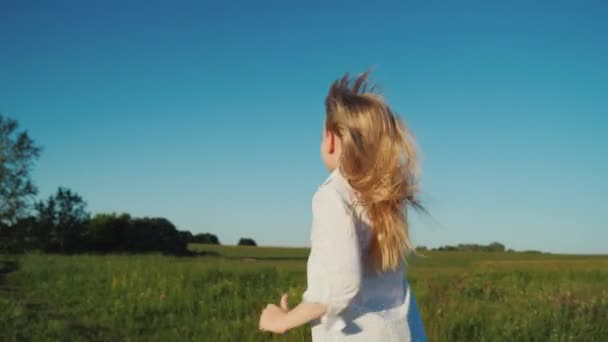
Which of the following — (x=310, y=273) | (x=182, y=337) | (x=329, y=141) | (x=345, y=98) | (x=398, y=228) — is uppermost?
(x=345, y=98)

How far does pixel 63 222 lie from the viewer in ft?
155

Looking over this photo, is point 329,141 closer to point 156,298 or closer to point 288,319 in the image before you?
point 288,319

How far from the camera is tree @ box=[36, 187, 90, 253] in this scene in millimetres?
46531

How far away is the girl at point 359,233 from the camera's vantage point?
99.7 inches

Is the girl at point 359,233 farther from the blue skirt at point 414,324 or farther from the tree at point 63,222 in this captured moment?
the tree at point 63,222

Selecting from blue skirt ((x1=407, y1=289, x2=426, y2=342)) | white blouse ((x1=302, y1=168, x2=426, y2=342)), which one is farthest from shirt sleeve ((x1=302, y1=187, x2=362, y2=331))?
blue skirt ((x1=407, y1=289, x2=426, y2=342))

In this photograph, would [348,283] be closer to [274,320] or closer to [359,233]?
[359,233]

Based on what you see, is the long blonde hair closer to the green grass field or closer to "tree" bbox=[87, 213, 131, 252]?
the green grass field

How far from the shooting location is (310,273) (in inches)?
103

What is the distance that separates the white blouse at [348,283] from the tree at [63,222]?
4673cm

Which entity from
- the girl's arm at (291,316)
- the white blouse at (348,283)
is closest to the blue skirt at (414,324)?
the white blouse at (348,283)

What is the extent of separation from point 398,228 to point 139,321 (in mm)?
7490

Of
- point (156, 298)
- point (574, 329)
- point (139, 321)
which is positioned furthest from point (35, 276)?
point (574, 329)

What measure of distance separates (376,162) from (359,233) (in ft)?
1.10
